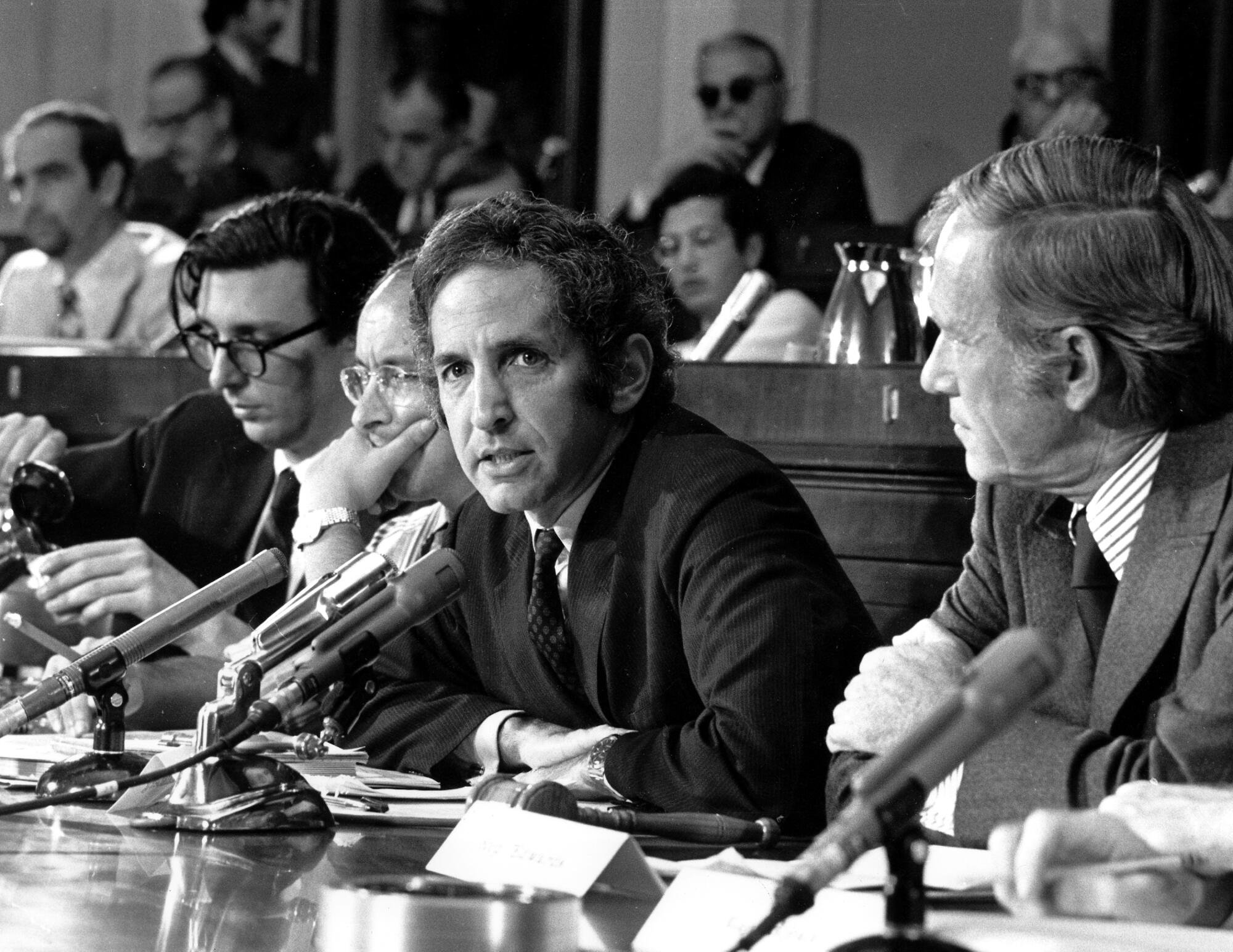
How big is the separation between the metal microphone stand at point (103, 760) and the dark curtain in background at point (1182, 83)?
4461 mm

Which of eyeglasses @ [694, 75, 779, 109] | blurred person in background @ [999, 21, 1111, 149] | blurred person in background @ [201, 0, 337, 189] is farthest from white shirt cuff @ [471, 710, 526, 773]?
blurred person in background @ [201, 0, 337, 189]

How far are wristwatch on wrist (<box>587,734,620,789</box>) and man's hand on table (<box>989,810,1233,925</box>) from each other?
2.49 feet

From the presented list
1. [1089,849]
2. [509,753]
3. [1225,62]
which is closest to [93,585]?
[509,753]

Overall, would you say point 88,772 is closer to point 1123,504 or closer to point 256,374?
point 1123,504

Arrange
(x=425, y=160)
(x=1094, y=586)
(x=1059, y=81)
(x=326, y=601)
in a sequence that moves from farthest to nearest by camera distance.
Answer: (x=425, y=160) → (x=1059, y=81) → (x=1094, y=586) → (x=326, y=601)

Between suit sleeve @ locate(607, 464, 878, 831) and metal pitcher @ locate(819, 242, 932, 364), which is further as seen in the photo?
metal pitcher @ locate(819, 242, 932, 364)

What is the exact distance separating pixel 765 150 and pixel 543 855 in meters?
4.28

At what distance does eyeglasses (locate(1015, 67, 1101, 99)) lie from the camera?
5.70 metres

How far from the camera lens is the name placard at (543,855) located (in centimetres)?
132

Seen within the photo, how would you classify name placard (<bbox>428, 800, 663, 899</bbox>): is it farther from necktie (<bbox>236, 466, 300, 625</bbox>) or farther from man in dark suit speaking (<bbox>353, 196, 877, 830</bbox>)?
necktie (<bbox>236, 466, 300, 625</bbox>)

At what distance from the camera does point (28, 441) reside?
331 centimetres

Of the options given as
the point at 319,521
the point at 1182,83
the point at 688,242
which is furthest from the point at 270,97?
the point at 319,521

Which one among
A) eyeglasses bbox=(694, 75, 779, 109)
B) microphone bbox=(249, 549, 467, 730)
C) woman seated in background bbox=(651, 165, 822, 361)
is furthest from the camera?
eyeglasses bbox=(694, 75, 779, 109)

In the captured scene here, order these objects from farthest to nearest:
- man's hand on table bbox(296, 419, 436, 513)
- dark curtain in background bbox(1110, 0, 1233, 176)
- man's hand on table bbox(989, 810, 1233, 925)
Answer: dark curtain in background bbox(1110, 0, 1233, 176) < man's hand on table bbox(296, 419, 436, 513) < man's hand on table bbox(989, 810, 1233, 925)
